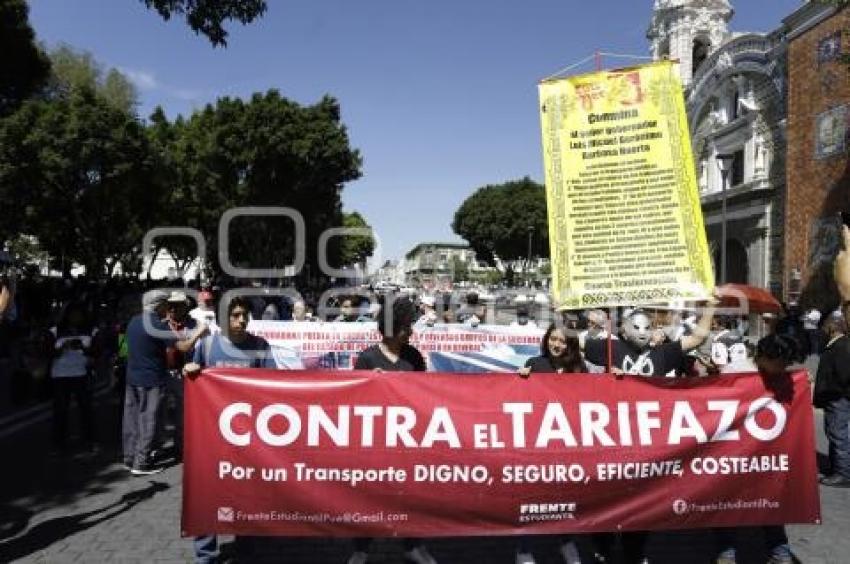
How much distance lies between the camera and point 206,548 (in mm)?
4281

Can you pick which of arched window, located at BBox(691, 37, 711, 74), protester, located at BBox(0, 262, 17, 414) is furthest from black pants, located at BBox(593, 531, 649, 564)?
arched window, located at BBox(691, 37, 711, 74)

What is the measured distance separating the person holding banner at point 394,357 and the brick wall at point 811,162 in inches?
988

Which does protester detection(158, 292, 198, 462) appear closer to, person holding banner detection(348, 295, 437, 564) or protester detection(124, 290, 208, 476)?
protester detection(124, 290, 208, 476)

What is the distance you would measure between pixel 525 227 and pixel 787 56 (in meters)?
43.6

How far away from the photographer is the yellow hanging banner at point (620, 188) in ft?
14.1

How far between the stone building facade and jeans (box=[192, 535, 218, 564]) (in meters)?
26.2

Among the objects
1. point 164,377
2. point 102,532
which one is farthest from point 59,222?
point 102,532

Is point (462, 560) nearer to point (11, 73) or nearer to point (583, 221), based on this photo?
point (583, 221)

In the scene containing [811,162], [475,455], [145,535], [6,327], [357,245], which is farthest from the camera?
[357,245]

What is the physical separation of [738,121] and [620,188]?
32.6 m

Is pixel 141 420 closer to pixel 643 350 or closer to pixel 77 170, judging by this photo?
pixel 643 350

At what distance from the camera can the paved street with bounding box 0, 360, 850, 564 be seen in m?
4.90

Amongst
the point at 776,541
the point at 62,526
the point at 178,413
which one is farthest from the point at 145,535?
the point at 776,541

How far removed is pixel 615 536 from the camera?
5.16m
